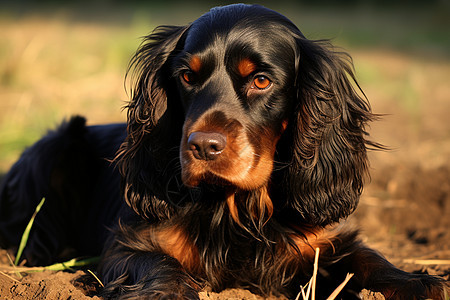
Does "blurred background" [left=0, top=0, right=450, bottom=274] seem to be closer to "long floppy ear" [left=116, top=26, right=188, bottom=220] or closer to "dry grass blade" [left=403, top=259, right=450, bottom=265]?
"dry grass blade" [left=403, top=259, right=450, bottom=265]

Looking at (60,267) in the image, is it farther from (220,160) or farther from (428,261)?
(428,261)

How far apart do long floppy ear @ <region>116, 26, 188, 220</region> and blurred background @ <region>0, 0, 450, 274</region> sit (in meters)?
0.18

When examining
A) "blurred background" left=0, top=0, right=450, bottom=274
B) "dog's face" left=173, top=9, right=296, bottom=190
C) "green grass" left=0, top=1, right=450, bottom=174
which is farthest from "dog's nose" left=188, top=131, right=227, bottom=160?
"green grass" left=0, top=1, right=450, bottom=174

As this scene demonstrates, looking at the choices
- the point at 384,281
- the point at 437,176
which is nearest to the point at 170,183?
the point at 384,281

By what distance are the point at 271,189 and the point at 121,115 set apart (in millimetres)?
4462

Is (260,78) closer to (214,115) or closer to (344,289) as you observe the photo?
(214,115)

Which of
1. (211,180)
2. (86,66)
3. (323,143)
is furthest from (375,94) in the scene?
(211,180)

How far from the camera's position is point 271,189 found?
114 inches

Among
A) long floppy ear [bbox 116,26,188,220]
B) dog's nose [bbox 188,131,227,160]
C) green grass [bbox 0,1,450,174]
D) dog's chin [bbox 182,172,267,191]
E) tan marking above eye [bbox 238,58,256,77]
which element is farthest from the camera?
green grass [bbox 0,1,450,174]

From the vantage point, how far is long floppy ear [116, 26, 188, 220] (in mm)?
2957

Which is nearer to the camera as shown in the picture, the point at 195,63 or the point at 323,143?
the point at 195,63

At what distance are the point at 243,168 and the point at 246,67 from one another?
0.51 m

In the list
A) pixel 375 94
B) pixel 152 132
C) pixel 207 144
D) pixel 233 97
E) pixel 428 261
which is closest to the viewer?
pixel 207 144

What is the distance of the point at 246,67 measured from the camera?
8.68 ft
